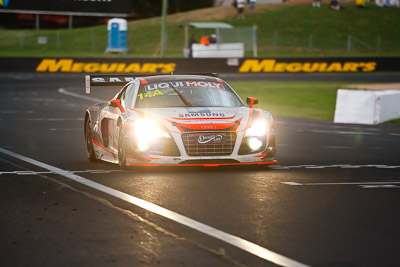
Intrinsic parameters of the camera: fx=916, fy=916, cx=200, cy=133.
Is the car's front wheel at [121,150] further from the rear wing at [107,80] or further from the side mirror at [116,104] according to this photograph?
the rear wing at [107,80]

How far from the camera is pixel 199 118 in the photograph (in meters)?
11.9

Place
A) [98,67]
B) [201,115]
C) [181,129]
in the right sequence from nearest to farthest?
[181,129], [201,115], [98,67]

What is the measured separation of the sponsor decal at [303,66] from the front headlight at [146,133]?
40.4 m

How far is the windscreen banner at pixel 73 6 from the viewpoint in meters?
72.0

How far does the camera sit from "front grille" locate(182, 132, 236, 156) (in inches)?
463

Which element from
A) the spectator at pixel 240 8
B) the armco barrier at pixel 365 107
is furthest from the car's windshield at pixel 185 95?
the spectator at pixel 240 8

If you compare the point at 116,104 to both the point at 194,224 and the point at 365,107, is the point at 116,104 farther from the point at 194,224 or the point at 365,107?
the point at 365,107

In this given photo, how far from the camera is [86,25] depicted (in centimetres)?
10606

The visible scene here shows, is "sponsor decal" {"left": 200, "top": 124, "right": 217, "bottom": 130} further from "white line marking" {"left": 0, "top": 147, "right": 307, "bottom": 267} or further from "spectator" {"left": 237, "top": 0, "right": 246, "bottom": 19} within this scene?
"spectator" {"left": 237, "top": 0, "right": 246, "bottom": 19}

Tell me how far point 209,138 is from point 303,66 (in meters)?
42.1

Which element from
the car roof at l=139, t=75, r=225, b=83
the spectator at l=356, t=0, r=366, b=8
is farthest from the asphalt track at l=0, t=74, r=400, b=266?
the spectator at l=356, t=0, r=366, b=8

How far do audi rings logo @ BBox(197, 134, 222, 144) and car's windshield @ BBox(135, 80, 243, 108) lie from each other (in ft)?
3.54

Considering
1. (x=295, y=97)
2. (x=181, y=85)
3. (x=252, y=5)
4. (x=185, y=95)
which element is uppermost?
(x=252, y=5)

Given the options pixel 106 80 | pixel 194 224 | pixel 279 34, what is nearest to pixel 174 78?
pixel 106 80
